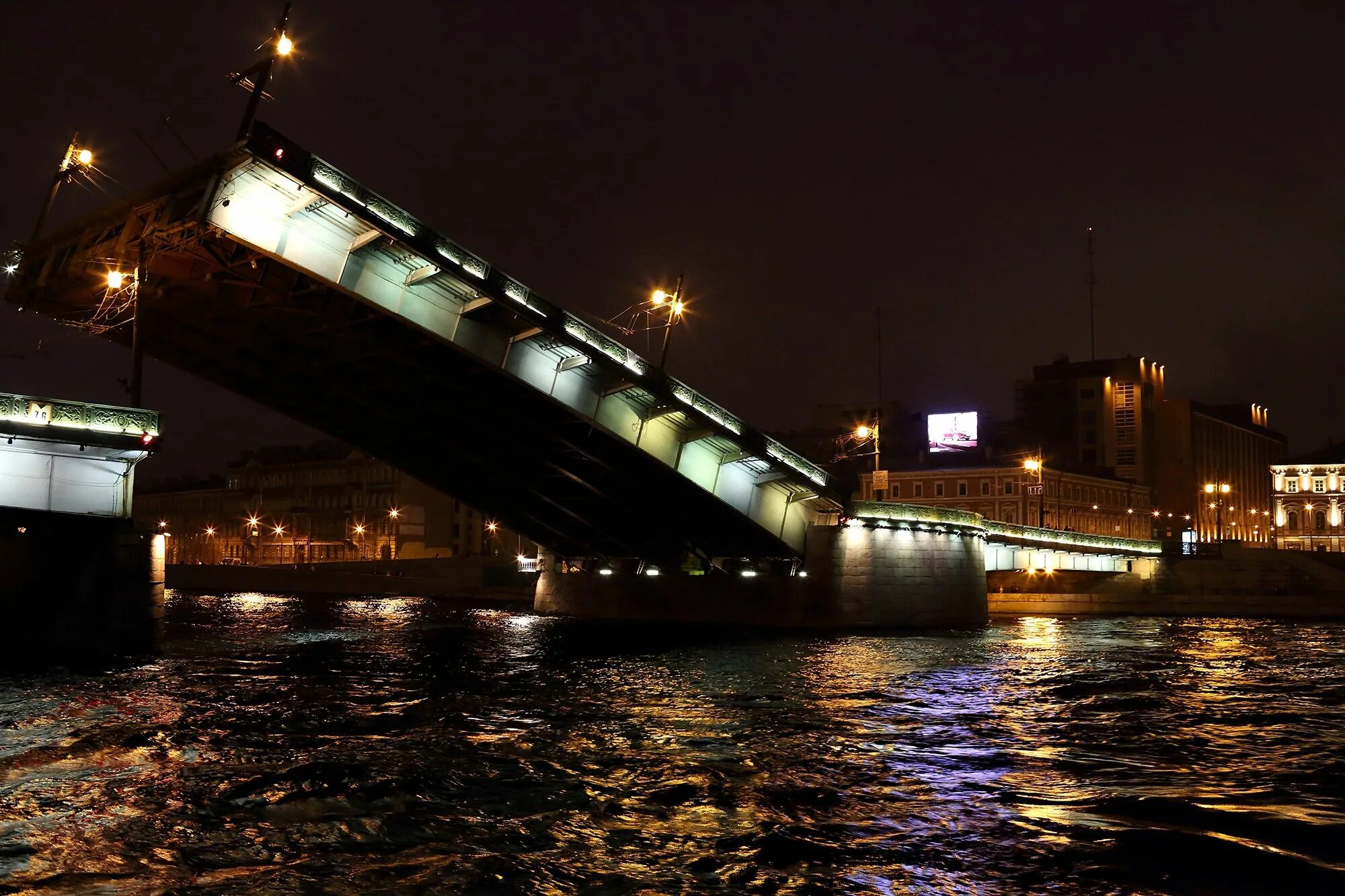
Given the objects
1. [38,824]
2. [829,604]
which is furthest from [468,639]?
[38,824]

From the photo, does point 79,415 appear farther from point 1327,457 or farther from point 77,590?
point 1327,457

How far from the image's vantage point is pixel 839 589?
46.6 m

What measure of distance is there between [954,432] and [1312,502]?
237 feet

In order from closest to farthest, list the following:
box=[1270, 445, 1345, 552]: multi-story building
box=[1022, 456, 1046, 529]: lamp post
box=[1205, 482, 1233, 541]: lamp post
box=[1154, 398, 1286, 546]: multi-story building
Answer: box=[1022, 456, 1046, 529]: lamp post, box=[1205, 482, 1233, 541]: lamp post, box=[1154, 398, 1286, 546]: multi-story building, box=[1270, 445, 1345, 552]: multi-story building

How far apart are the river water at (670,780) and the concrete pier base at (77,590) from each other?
1.62m

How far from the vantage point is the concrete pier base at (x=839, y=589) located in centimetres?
4678

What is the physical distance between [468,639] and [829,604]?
47.0 feet

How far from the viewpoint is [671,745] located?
16.7 meters

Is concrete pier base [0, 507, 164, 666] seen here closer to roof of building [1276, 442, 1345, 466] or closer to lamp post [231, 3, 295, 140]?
lamp post [231, 3, 295, 140]

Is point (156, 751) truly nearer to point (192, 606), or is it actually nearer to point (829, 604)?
point (829, 604)

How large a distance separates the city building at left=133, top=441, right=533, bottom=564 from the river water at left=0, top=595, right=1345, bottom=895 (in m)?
81.4

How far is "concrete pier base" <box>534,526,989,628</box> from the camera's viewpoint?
4678 cm

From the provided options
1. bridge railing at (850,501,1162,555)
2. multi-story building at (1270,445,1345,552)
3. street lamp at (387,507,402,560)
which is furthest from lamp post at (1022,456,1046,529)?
multi-story building at (1270,445,1345,552)

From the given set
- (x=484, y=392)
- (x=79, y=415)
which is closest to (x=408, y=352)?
(x=484, y=392)
